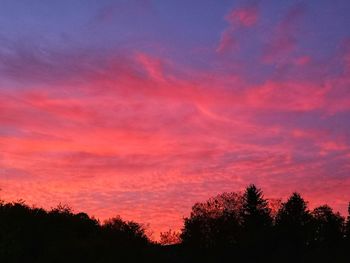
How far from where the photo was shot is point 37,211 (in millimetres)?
51281

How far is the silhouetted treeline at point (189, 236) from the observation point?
42.6 metres

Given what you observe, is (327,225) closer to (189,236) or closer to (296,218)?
(296,218)

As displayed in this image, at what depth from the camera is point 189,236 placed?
343 ft

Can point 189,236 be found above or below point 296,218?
below

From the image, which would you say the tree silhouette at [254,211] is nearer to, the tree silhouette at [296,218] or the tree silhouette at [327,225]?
the tree silhouette at [296,218]

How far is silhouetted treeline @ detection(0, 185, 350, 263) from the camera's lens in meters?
42.6

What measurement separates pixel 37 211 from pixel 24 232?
5409mm

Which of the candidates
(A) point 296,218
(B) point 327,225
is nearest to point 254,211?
(A) point 296,218

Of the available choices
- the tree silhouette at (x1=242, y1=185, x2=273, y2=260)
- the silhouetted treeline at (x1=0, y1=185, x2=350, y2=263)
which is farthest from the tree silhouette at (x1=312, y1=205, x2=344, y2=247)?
the tree silhouette at (x1=242, y1=185, x2=273, y2=260)

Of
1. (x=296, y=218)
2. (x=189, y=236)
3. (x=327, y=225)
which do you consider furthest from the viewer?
(x=327, y=225)

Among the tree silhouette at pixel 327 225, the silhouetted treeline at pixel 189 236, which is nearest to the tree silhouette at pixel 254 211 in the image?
the silhouetted treeline at pixel 189 236

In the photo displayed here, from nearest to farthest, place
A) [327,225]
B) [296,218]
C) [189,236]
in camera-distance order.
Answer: [189,236]
[296,218]
[327,225]

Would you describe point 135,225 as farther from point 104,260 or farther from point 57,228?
point 104,260

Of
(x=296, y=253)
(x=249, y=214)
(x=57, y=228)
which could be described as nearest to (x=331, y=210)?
(x=249, y=214)
